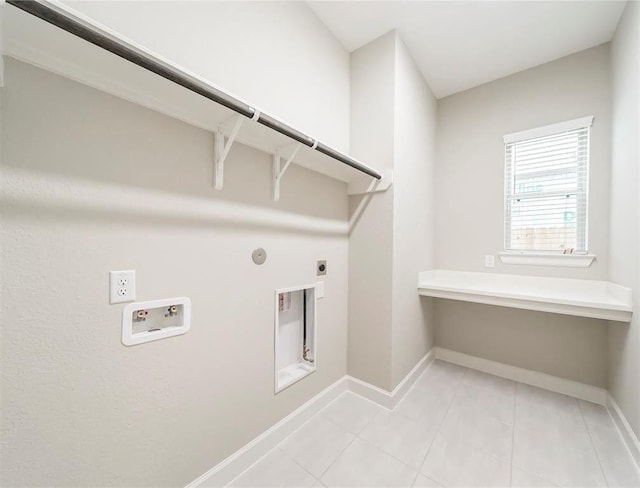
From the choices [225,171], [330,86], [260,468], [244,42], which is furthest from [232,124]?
[260,468]

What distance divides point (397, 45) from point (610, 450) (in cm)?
305

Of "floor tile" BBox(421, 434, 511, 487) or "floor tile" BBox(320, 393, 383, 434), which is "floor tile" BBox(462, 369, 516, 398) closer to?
"floor tile" BBox(421, 434, 511, 487)

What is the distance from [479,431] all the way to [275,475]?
1.34 metres

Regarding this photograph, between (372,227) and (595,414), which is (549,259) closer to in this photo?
(595,414)

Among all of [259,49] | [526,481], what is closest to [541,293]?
[526,481]

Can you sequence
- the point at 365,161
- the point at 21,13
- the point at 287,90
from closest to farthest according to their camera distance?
the point at 21,13 → the point at 287,90 → the point at 365,161

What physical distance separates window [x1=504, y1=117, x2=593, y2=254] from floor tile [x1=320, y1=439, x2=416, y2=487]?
2121 mm

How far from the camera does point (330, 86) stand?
1.93m

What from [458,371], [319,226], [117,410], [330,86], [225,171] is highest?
[330,86]

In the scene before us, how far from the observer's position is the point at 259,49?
4.67ft

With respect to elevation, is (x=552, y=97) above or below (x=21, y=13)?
above

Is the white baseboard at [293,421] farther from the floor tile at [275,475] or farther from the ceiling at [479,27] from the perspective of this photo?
the ceiling at [479,27]

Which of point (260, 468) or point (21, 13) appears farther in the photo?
point (260, 468)

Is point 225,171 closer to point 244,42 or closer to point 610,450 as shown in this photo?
point 244,42
